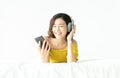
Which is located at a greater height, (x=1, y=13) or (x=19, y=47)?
(x=1, y=13)

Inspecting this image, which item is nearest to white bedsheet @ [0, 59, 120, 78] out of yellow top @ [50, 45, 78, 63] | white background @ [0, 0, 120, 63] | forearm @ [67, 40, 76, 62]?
forearm @ [67, 40, 76, 62]

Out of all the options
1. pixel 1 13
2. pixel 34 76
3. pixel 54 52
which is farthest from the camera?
pixel 1 13

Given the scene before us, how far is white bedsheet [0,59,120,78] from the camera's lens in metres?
1.26

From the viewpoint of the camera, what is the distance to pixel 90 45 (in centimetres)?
215

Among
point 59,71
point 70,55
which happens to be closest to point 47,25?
point 70,55

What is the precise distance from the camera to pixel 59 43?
165 cm

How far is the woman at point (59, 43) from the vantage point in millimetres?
1554

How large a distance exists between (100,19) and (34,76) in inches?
40.9

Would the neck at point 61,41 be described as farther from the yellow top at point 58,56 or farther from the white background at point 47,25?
the white background at point 47,25

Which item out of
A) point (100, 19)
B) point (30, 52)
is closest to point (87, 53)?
point (100, 19)

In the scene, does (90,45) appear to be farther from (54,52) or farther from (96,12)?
(54,52)

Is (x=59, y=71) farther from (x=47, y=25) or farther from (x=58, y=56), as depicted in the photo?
(x=47, y=25)

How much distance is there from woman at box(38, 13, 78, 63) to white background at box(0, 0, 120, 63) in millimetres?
438

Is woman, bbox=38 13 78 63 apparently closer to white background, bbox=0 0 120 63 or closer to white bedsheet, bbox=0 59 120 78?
white bedsheet, bbox=0 59 120 78
